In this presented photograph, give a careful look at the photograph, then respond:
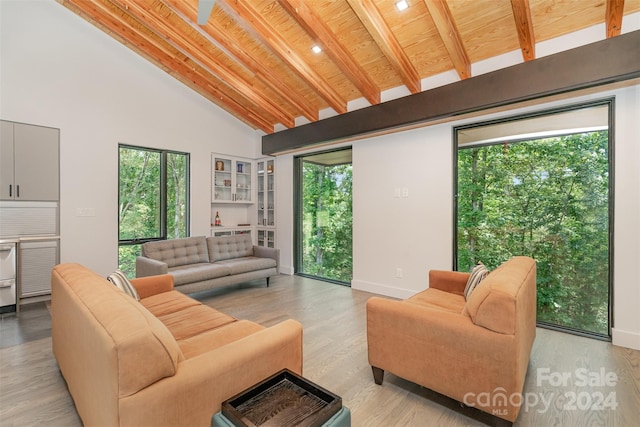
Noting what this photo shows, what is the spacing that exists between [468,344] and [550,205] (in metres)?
2.42

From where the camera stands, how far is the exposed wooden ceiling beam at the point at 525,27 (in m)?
2.44

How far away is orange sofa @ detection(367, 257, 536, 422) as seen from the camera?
156 centimetres

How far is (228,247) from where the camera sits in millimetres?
4887

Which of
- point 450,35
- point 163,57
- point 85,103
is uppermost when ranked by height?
point 163,57

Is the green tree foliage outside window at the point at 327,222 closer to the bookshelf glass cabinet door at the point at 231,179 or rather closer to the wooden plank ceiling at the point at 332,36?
the wooden plank ceiling at the point at 332,36

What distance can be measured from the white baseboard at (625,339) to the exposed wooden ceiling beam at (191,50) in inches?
194

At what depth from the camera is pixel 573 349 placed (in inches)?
105

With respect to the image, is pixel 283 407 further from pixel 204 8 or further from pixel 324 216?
pixel 324 216

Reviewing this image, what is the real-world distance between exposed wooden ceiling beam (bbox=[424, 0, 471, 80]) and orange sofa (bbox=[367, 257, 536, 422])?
2.24 meters

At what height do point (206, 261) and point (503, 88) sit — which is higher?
point (503, 88)

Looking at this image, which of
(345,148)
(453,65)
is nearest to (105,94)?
(345,148)

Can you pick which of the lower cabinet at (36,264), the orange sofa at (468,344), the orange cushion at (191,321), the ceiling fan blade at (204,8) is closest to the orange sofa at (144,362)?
the orange cushion at (191,321)

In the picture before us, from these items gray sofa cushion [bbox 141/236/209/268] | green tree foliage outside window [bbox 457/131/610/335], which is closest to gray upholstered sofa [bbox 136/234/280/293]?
gray sofa cushion [bbox 141/236/209/268]

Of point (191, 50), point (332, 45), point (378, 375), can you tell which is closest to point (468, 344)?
point (378, 375)
